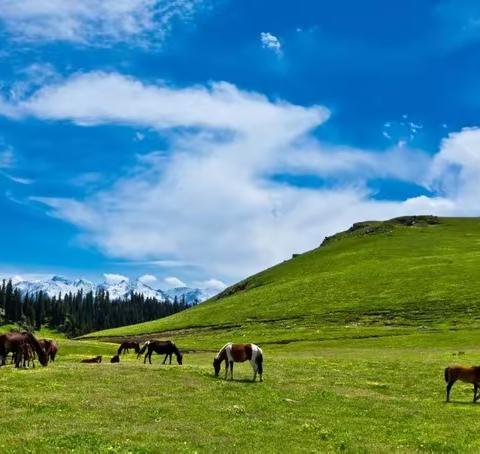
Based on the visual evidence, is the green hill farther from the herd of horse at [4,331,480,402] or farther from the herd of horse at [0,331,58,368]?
the herd of horse at [0,331,58,368]

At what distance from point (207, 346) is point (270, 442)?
2773 inches

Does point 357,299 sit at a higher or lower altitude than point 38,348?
higher

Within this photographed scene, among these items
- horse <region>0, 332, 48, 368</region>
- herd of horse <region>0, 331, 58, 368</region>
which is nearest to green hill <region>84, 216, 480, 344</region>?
herd of horse <region>0, 331, 58, 368</region>

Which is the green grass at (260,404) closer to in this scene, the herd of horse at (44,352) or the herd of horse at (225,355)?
the herd of horse at (225,355)

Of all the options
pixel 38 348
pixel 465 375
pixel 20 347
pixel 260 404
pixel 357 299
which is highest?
pixel 357 299

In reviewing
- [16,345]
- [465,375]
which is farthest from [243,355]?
[16,345]

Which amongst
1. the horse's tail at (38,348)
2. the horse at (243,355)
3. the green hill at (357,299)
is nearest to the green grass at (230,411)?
the horse at (243,355)

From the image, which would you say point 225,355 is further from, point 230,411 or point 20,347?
point 20,347

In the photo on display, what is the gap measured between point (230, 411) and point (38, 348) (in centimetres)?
2025

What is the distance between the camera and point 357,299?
417 ft

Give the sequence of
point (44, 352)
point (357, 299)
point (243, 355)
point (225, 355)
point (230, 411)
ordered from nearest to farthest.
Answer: point (230, 411)
point (243, 355)
point (225, 355)
point (44, 352)
point (357, 299)

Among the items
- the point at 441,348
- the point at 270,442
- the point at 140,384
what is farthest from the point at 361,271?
the point at 270,442

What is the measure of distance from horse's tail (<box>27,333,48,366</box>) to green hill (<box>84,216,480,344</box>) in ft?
186

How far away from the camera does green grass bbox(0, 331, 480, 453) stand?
69.3 feet
